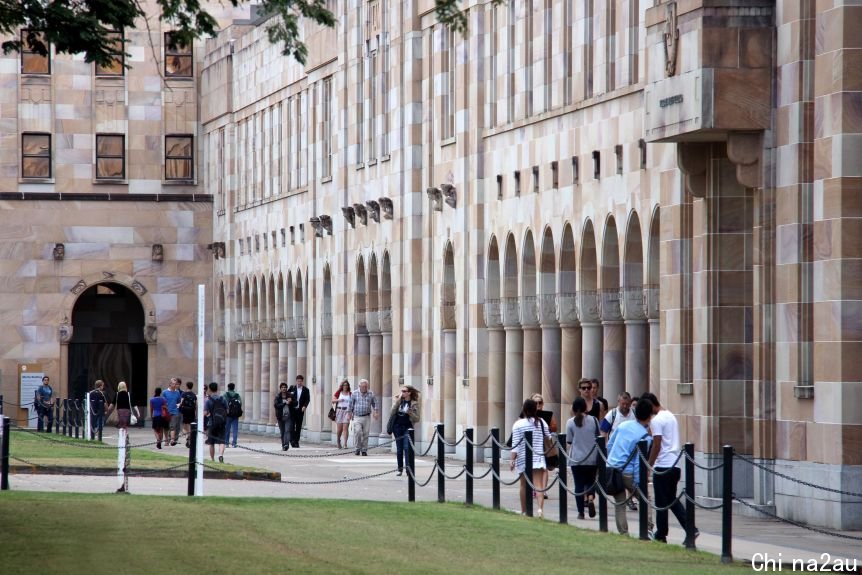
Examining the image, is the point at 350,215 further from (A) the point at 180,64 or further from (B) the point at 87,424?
(A) the point at 180,64

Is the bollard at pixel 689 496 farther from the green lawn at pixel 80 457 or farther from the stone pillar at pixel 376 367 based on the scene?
the stone pillar at pixel 376 367

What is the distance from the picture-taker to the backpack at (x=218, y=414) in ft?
150

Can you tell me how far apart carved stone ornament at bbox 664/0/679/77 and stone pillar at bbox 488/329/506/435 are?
16187 millimetres

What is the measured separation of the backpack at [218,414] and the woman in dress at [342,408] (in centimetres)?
426

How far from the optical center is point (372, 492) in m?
33.3

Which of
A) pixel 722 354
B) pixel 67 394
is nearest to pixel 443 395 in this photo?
pixel 722 354

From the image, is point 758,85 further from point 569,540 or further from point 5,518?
point 5,518

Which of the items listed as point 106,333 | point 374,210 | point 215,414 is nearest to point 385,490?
point 215,414

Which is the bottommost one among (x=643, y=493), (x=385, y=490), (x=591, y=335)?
(x=385, y=490)

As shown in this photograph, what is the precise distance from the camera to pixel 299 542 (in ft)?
70.3

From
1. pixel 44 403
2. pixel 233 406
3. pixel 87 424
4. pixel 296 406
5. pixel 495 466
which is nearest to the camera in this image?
pixel 495 466

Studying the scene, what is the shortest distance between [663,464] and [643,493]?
30.2 inches

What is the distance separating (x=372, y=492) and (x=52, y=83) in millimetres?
44596

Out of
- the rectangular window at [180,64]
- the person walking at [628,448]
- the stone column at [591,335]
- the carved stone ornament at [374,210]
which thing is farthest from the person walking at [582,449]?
the rectangular window at [180,64]
